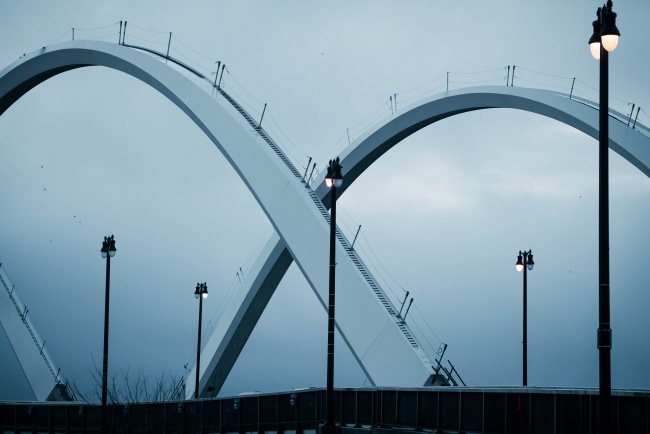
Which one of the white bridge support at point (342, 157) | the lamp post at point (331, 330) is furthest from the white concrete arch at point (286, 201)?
the lamp post at point (331, 330)

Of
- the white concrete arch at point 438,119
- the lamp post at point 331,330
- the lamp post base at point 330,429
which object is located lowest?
the lamp post base at point 330,429

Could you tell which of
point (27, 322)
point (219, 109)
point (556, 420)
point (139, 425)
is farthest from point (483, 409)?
point (27, 322)

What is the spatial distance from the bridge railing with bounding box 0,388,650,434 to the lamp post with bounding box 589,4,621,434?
2.30m

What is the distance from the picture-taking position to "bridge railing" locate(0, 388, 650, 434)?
48.5ft

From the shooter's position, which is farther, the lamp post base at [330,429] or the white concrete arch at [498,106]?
the white concrete arch at [498,106]

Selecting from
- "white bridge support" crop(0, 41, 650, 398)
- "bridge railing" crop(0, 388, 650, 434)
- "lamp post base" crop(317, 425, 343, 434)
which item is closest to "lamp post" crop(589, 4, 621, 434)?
"bridge railing" crop(0, 388, 650, 434)

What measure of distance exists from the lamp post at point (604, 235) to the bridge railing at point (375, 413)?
2.30 meters

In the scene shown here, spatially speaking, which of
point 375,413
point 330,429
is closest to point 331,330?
point 375,413

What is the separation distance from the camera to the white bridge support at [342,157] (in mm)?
28797

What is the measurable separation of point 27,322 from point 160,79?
20154mm

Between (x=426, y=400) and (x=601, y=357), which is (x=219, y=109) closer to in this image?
(x=426, y=400)

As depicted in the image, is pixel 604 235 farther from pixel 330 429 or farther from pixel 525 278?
pixel 525 278

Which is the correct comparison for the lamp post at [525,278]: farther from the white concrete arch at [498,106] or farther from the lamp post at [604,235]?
the lamp post at [604,235]

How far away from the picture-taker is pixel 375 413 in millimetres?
21438
